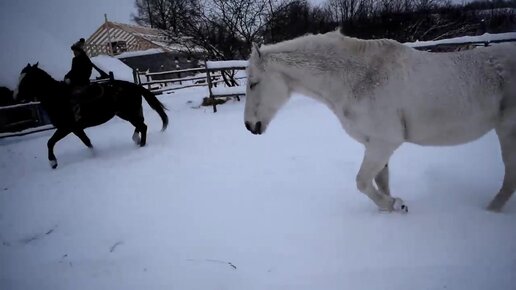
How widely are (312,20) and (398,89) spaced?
1905cm

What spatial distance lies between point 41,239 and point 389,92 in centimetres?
365

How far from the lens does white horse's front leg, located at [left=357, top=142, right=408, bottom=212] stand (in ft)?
8.24

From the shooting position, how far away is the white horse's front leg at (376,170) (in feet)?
8.24

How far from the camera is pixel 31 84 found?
569cm

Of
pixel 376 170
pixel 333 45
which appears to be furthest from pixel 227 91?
pixel 376 170

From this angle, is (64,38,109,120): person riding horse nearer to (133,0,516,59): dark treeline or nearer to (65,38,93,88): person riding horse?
(65,38,93,88): person riding horse

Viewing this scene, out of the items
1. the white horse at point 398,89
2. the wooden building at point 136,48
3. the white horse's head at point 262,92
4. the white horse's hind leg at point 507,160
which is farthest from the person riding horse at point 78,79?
the wooden building at point 136,48

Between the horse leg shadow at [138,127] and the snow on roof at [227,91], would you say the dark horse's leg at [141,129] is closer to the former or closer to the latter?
the horse leg shadow at [138,127]

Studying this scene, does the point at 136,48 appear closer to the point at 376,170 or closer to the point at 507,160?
the point at 376,170

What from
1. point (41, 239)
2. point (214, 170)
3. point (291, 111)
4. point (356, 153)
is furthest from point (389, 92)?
point (291, 111)

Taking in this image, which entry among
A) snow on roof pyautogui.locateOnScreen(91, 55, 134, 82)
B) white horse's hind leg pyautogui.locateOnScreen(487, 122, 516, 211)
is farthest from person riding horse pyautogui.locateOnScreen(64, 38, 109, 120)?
snow on roof pyautogui.locateOnScreen(91, 55, 134, 82)

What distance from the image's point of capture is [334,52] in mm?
2547

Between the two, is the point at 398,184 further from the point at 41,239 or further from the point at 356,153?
the point at 41,239

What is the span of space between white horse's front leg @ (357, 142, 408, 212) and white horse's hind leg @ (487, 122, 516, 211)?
0.77 metres
